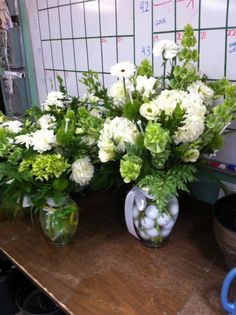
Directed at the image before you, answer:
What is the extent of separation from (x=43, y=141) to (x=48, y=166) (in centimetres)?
7

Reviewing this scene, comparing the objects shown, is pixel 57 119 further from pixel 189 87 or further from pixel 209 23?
pixel 209 23

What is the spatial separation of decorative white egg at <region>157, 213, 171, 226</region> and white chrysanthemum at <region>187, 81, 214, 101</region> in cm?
31

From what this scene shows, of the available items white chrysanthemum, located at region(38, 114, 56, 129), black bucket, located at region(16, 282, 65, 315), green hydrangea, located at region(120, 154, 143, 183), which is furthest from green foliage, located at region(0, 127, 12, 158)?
black bucket, located at region(16, 282, 65, 315)

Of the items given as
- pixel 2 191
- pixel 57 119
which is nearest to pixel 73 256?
pixel 2 191

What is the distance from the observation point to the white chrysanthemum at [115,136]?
0.66 m

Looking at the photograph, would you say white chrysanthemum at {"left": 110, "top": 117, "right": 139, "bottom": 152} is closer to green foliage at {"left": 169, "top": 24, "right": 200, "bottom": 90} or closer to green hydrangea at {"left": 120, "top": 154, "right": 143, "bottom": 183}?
green hydrangea at {"left": 120, "top": 154, "right": 143, "bottom": 183}

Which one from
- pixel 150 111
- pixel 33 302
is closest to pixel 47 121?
pixel 150 111

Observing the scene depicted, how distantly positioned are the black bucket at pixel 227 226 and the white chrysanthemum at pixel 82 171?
32cm

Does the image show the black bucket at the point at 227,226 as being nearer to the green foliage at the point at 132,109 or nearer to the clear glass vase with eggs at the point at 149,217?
the clear glass vase with eggs at the point at 149,217

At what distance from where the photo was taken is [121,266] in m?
0.78

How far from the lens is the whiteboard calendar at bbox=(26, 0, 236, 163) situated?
871 millimetres

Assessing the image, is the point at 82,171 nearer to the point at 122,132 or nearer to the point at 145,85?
the point at 122,132

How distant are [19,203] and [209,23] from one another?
2.48 feet

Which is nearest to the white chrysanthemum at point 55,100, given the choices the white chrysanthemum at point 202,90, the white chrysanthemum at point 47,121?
the white chrysanthemum at point 47,121
